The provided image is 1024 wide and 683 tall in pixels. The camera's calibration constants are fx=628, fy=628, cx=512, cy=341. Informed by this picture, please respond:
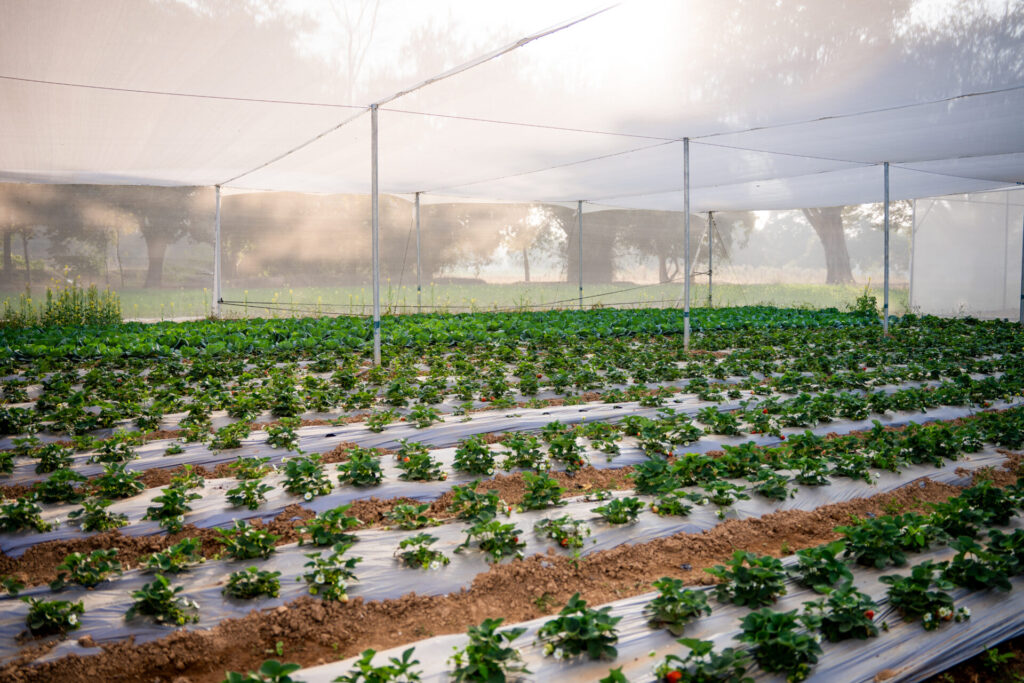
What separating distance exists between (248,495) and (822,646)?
289cm

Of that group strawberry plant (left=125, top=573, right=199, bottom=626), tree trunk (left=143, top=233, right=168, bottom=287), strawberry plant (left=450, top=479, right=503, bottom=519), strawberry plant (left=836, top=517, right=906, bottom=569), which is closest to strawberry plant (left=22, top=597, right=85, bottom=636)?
strawberry plant (left=125, top=573, right=199, bottom=626)

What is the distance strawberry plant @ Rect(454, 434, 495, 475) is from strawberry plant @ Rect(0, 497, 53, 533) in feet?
7.37

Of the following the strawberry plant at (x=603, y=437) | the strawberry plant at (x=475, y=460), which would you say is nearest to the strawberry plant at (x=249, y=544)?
the strawberry plant at (x=475, y=460)

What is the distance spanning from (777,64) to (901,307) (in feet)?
56.0

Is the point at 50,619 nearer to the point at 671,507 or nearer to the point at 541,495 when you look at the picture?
the point at 541,495

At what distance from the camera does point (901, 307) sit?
19641mm

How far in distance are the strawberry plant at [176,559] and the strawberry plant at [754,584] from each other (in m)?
2.32

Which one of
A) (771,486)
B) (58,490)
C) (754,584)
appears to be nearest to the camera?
(754,584)

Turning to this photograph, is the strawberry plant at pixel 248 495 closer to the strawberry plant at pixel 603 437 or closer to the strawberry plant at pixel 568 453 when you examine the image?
the strawberry plant at pixel 568 453

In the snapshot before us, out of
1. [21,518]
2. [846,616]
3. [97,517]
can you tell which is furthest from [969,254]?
[21,518]

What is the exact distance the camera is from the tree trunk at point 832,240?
26391mm

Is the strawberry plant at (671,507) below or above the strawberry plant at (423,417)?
below

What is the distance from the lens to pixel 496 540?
3.05 m

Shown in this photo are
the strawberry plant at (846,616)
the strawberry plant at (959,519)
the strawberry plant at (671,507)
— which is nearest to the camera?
the strawberry plant at (846,616)
